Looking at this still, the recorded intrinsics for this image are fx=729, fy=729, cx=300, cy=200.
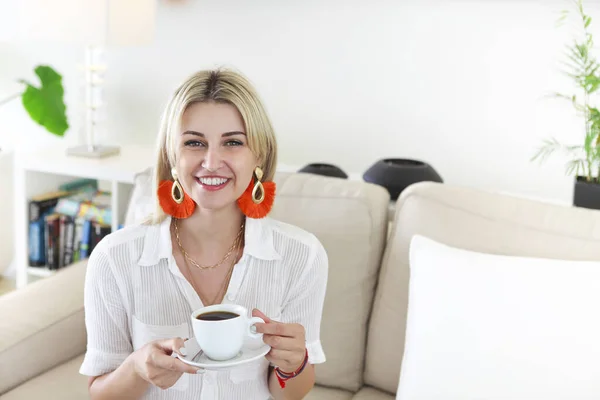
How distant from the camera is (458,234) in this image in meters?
1.64

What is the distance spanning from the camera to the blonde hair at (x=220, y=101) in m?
1.25

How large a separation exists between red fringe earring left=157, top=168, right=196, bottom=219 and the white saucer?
0.90ft

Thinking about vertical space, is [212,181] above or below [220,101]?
below

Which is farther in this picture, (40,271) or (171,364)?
(40,271)

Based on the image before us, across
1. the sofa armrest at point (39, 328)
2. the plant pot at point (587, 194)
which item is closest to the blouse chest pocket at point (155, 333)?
the sofa armrest at point (39, 328)

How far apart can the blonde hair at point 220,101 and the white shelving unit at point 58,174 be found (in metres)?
1.27

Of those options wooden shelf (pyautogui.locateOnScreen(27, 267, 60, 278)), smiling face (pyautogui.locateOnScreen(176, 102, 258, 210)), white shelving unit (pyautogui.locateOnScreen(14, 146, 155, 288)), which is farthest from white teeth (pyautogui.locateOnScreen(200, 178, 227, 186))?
wooden shelf (pyautogui.locateOnScreen(27, 267, 60, 278))

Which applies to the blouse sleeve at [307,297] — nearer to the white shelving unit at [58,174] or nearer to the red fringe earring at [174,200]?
the red fringe earring at [174,200]

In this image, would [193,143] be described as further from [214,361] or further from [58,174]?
[58,174]

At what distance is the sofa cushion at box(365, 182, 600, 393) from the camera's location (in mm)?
1596

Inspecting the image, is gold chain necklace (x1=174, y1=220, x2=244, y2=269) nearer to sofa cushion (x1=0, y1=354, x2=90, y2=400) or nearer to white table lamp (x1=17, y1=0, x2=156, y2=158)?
sofa cushion (x1=0, y1=354, x2=90, y2=400)

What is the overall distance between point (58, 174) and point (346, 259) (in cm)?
153

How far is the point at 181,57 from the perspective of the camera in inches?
113

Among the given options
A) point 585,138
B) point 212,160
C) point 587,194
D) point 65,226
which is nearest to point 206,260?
point 212,160
